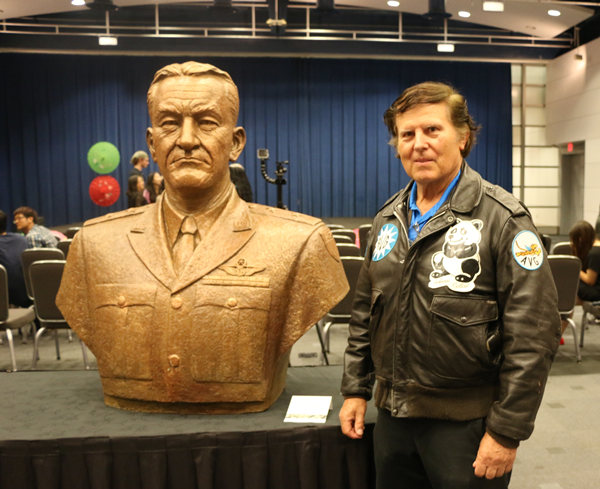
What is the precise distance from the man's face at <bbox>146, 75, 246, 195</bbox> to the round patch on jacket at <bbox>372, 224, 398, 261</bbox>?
596 mm

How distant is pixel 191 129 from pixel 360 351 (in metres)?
0.85

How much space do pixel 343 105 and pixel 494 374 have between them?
13.1 meters

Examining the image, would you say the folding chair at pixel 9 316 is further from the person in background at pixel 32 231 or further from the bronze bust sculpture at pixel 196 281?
the bronze bust sculpture at pixel 196 281

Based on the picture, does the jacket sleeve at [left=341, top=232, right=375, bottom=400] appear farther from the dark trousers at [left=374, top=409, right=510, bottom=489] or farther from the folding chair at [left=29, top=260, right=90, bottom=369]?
the folding chair at [left=29, top=260, right=90, bottom=369]

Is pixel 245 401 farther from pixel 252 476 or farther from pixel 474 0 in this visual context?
pixel 474 0

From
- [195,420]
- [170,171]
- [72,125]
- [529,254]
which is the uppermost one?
[72,125]

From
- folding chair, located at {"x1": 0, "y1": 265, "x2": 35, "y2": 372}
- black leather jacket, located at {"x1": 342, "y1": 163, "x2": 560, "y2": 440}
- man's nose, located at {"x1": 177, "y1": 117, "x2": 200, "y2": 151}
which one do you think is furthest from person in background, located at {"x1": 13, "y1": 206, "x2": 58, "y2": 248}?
black leather jacket, located at {"x1": 342, "y1": 163, "x2": 560, "y2": 440}

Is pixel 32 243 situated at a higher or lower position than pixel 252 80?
lower

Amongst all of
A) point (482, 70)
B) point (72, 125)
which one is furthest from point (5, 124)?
point (482, 70)

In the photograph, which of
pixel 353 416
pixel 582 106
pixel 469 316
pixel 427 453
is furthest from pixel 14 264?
pixel 582 106

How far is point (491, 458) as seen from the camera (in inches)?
57.4

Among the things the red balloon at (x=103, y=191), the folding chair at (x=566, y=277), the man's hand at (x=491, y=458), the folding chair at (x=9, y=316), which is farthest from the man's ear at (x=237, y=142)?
the red balloon at (x=103, y=191)

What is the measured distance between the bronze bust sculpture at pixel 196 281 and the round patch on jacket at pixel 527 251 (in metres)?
0.70

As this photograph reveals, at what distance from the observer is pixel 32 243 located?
577 cm
